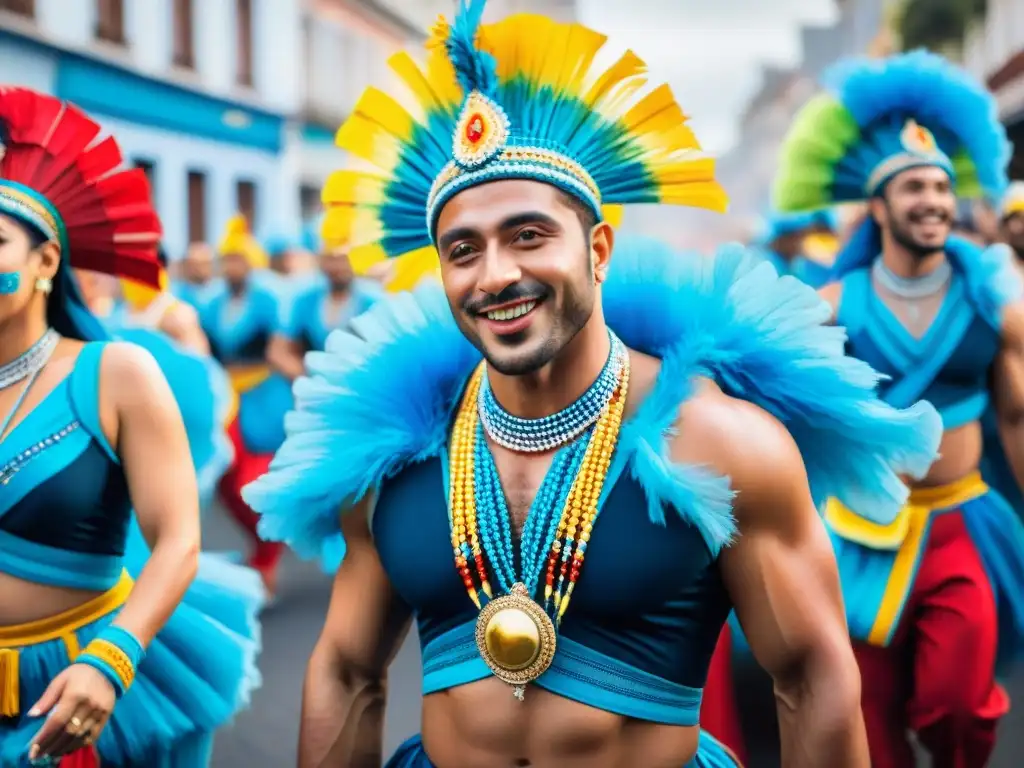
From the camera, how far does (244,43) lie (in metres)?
25.2

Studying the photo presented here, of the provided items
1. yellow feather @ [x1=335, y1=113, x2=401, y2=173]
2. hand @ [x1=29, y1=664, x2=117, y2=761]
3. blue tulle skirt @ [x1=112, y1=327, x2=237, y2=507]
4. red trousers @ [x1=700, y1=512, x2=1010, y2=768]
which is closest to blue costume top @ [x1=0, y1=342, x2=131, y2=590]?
hand @ [x1=29, y1=664, x2=117, y2=761]

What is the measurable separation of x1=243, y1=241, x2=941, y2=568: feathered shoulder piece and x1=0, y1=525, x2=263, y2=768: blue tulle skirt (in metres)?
0.77

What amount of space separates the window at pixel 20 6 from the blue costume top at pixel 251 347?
947 centimetres

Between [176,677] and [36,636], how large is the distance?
37 centimetres

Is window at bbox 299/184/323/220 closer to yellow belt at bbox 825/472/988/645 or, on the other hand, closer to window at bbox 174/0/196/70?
window at bbox 174/0/196/70

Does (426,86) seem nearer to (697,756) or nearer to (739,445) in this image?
(739,445)

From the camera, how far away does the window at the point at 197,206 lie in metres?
23.5

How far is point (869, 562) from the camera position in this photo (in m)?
4.27

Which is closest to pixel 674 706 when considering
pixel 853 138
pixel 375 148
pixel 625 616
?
pixel 625 616

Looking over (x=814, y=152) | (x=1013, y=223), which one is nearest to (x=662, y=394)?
(x=814, y=152)

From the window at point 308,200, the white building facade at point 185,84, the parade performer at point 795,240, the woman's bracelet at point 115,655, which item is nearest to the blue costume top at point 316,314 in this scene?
the parade performer at point 795,240

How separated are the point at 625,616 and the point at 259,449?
630cm

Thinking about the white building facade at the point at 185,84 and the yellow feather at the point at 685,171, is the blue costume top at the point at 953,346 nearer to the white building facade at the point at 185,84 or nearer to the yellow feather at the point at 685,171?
the yellow feather at the point at 685,171

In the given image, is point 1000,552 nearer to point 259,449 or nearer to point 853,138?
point 853,138
